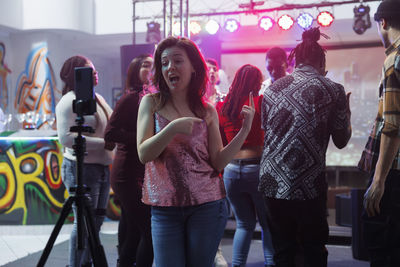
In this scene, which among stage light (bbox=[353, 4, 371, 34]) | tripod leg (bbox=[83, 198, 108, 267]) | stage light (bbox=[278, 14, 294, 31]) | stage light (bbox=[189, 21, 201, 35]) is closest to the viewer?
tripod leg (bbox=[83, 198, 108, 267])

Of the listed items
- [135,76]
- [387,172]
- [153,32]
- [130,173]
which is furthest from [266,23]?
[387,172]

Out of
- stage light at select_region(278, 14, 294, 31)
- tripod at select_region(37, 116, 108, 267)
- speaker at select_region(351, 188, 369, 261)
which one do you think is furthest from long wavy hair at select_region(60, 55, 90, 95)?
stage light at select_region(278, 14, 294, 31)

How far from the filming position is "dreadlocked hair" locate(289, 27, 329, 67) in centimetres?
209

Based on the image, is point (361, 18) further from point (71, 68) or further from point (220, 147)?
point (220, 147)

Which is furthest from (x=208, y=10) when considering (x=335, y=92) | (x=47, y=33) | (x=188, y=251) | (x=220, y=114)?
(x=188, y=251)

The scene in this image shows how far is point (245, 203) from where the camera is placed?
2785 millimetres

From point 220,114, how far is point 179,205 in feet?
4.13

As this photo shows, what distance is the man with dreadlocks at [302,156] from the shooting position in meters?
1.98

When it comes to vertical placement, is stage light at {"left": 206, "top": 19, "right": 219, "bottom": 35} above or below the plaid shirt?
above

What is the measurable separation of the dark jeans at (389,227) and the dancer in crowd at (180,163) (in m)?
0.63

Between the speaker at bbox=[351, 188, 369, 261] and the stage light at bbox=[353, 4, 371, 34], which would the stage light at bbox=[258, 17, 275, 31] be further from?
the speaker at bbox=[351, 188, 369, 261]

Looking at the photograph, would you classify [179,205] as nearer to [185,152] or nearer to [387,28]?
[185,152]

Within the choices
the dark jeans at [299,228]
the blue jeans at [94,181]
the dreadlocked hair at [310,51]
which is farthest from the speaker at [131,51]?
the dark jeans at [299,228]

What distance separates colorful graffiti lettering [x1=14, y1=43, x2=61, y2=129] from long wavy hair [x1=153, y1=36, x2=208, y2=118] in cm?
888
